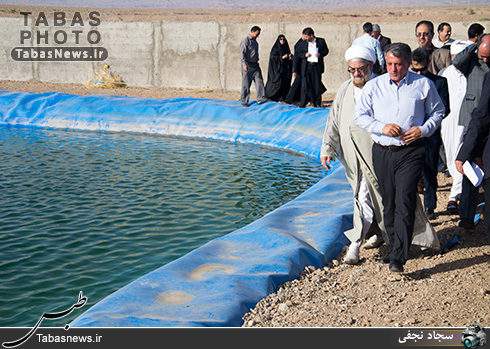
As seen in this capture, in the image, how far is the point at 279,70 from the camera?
41.8 ft

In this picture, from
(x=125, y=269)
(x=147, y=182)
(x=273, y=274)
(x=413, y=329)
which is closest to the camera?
(x=413, y=329)

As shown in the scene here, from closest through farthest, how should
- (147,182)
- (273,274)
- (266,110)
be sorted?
(273,274) → (147,182) → (266,110)

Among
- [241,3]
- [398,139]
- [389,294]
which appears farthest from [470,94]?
[241,3]

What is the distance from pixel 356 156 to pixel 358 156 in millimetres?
59

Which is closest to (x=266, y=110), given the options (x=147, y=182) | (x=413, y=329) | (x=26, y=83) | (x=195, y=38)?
(x=147, y=182)

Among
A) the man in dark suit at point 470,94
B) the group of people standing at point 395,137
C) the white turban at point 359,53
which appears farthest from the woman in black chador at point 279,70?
the white turban at point 359,53

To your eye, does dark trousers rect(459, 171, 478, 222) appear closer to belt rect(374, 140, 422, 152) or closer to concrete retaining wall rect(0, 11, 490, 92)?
belt rect(374, 140, 422, 152)

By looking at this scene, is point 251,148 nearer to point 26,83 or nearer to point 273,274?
point 273,274

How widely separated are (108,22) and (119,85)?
1.82 meters

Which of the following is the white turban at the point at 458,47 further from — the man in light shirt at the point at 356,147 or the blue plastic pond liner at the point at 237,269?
the blue plastic pond liner at the point at 237,269

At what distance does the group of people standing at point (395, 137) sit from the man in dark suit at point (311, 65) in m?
6.52

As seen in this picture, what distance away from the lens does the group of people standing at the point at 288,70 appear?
1165 cm

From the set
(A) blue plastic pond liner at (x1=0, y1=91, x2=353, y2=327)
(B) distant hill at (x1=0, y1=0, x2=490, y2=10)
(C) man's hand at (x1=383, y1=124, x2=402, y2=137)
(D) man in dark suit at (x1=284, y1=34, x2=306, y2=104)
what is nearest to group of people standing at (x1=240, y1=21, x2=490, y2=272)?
(C) man's hand at (x1=383, y1=124, x2=402, y2=137)

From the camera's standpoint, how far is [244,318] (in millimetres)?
3795
